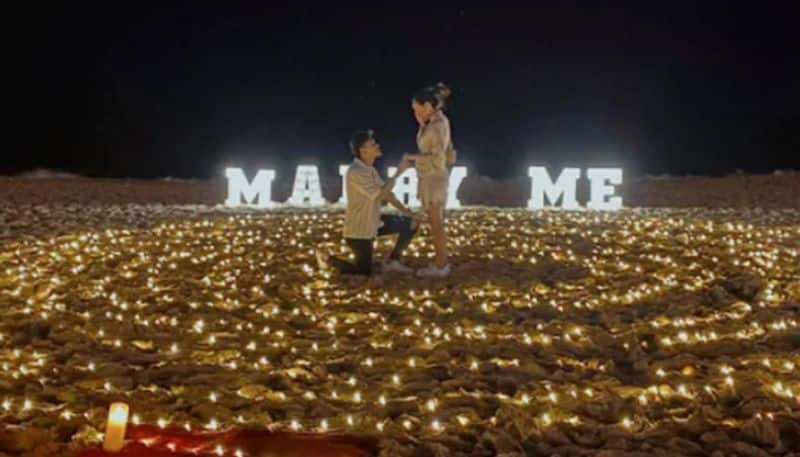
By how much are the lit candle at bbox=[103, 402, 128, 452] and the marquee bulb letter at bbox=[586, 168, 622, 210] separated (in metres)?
9.87

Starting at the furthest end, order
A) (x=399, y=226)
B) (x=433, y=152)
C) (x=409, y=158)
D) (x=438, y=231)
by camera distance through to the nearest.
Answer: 1. (x=399, y=226)
2. (x=438, y=231)
3. (x=433, y=152)
4. (x=409, y=158)

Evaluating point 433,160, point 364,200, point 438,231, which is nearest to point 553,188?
point 438,231

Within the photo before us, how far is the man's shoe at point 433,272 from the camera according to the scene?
22.1ft

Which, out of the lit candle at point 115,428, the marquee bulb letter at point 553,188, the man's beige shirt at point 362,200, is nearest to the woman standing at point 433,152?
the man's beige shirt at point 362,200

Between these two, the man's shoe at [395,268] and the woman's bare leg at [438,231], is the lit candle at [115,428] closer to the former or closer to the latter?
the woman's bare leg at [438,231]

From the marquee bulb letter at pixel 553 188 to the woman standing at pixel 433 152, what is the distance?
18.9 ft

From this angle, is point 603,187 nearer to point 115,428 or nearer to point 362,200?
point 362,200

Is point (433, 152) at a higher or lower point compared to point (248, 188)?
higher

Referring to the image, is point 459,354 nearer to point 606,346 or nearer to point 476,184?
point 606,346

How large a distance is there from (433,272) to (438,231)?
31cm

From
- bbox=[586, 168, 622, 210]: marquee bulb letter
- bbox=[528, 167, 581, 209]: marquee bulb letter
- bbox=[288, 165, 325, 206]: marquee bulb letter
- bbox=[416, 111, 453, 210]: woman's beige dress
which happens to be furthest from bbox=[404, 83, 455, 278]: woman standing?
bbox=[288, 165, 325, 206]: marquee bulb letter

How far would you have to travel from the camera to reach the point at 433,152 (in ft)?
21.1

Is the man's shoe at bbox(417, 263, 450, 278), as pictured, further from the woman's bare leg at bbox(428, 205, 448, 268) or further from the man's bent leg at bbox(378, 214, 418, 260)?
the man's bent leg at bbox(378, 214, 418, 260)

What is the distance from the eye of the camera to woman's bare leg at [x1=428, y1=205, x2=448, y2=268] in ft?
21.5
